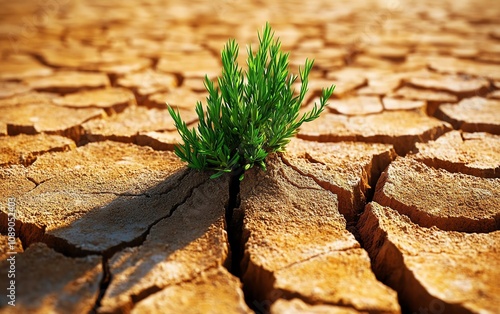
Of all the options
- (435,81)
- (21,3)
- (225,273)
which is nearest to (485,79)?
(435,81)

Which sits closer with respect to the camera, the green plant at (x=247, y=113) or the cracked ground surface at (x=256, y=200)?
the cracked ground surface at (x=256, y=200)

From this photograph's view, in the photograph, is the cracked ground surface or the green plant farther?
the green plant

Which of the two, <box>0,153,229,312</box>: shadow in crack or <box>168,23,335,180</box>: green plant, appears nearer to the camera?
<box>0,153,229,312</box>: shadow in crack

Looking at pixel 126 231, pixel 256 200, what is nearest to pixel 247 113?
pixel 256 200

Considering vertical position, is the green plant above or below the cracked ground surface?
above

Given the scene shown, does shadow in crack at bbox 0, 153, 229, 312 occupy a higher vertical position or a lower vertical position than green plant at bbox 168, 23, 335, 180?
lower

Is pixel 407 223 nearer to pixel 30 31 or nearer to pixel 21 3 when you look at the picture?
pixel 30 31

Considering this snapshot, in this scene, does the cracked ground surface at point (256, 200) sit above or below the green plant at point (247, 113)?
below
